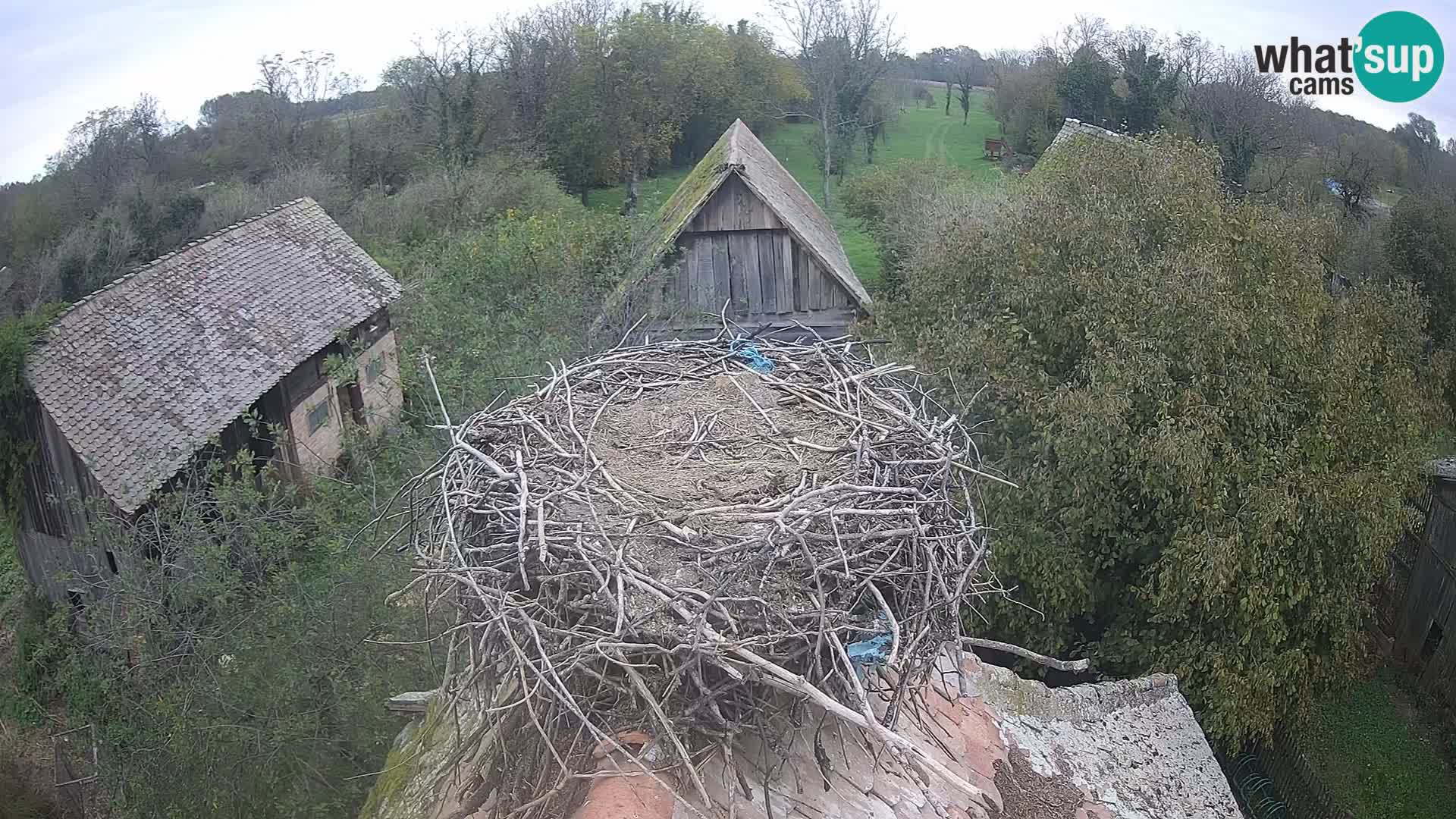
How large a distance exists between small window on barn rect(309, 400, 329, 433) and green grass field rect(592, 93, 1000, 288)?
38.3 feet

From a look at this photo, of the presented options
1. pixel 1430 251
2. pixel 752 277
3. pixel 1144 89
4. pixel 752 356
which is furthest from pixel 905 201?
pixel 752 356

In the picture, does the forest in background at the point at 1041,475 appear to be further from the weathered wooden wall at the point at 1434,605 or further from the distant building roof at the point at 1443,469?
the weathered wooden wall at the point at 1434,605

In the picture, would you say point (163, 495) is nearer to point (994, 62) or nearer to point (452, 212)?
point (452, 212)

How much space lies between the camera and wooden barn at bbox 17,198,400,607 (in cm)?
1085

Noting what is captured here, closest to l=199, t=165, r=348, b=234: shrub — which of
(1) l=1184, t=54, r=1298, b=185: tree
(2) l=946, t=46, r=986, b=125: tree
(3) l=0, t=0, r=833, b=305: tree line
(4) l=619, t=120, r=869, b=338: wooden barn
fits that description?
(3) l=0, t=0, r=833, b=305: tree line

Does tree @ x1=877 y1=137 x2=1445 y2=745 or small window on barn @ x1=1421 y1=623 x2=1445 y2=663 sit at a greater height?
tree @ x1=877 y1=137 x2=1445 y2=745

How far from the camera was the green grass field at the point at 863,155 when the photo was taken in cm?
2629

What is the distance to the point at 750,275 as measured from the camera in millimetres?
12773

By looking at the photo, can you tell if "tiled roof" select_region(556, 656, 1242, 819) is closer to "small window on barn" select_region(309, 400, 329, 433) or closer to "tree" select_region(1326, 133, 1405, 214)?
"small window on barn" select_region(309, 400, 329, 433)

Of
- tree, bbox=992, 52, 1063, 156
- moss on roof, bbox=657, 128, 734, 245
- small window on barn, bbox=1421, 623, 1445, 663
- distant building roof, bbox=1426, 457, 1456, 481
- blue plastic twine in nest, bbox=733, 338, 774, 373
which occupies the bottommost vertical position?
small window on barn, bbox=1421, 623, 1445, 663

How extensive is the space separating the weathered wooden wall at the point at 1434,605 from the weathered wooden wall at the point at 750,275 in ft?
24.7

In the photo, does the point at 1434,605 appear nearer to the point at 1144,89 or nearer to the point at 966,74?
the point at 1144,89

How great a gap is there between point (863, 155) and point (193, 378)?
2322cm

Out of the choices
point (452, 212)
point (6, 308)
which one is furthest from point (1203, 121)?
point (6, 308)
